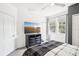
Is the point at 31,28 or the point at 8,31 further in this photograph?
the point at 31,28

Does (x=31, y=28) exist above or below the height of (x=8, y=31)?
above

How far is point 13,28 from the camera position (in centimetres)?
246

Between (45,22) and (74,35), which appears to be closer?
(74,35)

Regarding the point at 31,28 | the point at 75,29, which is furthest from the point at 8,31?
the point at 75,29

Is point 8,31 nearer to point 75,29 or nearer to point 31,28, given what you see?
point 31,28

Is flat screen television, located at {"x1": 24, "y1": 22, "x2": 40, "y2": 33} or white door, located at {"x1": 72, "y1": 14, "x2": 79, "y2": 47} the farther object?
flat screen television, located at {"x1": 24, "y1": 22, "x2": 40, "y2": 33}

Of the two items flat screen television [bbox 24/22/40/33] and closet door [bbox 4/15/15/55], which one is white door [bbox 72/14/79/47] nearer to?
flat screen television [bbox 24/22/40/33]

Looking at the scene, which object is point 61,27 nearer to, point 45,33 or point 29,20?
point 45,33

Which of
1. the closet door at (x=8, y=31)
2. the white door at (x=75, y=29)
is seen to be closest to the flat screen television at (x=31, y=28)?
the closet door at (x=8, y=31)

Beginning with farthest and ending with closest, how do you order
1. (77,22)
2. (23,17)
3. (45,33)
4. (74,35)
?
(45,33), (23,17), (74,35), (77,22)

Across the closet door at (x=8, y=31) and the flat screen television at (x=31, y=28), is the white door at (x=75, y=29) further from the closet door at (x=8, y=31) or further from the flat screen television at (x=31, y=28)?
the closet door at (x=8, y=31)

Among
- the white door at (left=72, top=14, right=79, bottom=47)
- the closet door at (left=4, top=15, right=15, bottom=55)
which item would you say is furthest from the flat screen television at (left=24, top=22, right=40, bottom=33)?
the white door at (left=72, top=14, right=79, bottom=47)

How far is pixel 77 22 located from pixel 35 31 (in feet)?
5.19

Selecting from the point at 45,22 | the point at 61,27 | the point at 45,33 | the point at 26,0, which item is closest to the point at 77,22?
the point at 61,27
